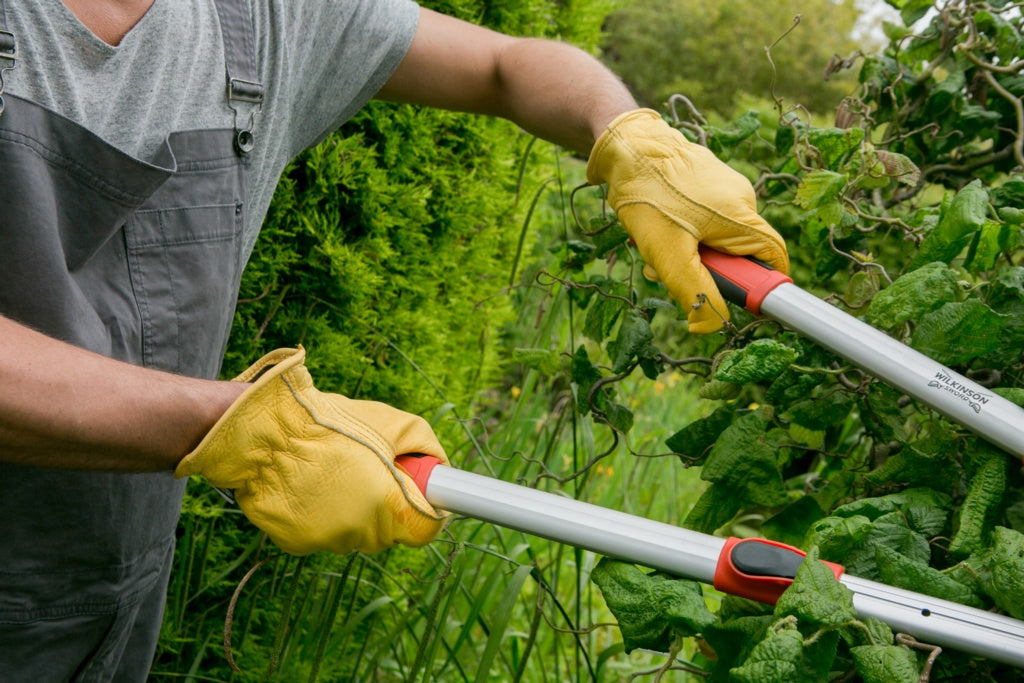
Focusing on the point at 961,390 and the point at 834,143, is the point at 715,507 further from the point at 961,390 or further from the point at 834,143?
the point at 834,143

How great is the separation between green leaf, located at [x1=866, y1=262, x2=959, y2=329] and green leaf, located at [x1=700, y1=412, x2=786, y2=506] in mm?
243

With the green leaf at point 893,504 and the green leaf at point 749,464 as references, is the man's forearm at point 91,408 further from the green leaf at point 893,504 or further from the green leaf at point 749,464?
the green leaf at point 893,504

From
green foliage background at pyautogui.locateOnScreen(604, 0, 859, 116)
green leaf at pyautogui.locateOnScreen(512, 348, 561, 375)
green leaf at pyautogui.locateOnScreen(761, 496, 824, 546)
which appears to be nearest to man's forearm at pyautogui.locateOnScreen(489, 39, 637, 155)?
green leaf at pyautogui.locateOnScreen(512, 348, 561, 375)

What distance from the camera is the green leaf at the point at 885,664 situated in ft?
2.90

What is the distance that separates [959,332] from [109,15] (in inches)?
48.9

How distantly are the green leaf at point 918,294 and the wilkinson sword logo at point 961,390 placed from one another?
0.08m

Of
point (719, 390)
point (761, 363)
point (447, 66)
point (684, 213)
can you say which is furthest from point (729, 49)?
point (761, 363)

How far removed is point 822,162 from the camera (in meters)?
1.53

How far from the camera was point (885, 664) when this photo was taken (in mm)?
896

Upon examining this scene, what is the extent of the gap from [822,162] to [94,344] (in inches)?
45.3

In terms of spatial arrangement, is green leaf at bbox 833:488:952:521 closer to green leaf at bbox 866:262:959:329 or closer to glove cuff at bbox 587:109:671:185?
green leaf at bbox 866:262:959:329

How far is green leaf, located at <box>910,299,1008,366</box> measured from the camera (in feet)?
3.71

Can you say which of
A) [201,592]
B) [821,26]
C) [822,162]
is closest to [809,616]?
[822,162]

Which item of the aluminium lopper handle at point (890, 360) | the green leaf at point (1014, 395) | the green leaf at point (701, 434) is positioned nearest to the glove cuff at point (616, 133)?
the aluminium lopper handle at point (890, 360)
